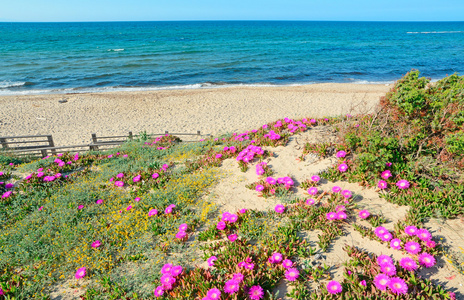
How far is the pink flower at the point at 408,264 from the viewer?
11.5ft

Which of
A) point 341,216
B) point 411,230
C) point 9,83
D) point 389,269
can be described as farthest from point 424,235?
point 9,83

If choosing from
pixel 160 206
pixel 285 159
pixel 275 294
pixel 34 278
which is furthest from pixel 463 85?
pixel 34 278

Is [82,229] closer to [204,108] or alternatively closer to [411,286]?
[411,286]

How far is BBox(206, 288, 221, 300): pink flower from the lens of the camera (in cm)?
328

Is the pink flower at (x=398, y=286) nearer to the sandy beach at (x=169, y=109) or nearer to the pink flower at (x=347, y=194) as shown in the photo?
the pink flower at (x=347, y=194)

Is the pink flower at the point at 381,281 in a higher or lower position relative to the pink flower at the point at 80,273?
higher

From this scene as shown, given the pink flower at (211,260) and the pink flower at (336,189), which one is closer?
the pink flower at (211,260)

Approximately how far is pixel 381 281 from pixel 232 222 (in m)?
2.38

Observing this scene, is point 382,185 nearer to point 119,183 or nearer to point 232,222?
point 232,222

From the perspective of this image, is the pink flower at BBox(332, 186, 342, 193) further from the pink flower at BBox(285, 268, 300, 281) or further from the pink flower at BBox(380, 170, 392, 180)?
the pink flower at BBox(285, 268, 300, 281)

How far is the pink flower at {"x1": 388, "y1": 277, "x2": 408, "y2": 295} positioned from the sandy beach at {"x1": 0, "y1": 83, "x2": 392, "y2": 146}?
43.0 ft

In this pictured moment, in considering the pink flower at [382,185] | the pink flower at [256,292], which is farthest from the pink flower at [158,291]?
the pink flower at [382,185]

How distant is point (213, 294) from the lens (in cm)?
332

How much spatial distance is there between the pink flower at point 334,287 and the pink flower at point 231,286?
1129mm
